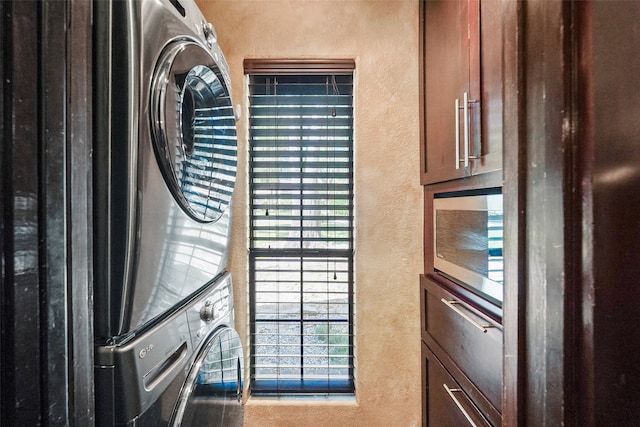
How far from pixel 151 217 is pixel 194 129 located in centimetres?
35

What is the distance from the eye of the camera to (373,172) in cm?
156

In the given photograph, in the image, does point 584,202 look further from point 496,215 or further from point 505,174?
point 496,215

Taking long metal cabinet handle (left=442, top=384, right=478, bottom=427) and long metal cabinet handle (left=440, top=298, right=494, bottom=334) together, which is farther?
long metal cabinet handle (left=442, top=384, right=478, bottom=427)

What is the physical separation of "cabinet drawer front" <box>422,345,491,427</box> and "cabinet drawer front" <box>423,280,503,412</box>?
0.29 feet

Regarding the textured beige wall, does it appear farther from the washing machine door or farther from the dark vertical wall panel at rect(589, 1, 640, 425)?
the dark vertical wall panel at rect(589, 1, 640, 425)

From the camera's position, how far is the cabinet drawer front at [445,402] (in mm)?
1015

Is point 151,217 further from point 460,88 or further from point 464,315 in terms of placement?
point 460,88

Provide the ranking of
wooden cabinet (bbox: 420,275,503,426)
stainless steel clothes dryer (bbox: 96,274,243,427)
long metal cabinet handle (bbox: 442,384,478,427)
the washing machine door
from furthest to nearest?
long metal cabinet handle (bbox: 442,384,478,427) → wooden cabinet (bbox: 420,275,503,426) → the washing machine door → stainless steel clothes dryer (bbox: 96,274,243,427)

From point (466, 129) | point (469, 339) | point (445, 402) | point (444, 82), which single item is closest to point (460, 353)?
point (469, 339)

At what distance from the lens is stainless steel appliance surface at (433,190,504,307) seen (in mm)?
930

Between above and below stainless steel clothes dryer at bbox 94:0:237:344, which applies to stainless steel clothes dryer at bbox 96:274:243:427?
below

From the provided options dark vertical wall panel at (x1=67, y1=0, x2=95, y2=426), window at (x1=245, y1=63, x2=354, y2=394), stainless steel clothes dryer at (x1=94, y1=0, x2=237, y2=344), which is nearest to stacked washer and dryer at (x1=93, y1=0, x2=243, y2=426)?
stainless steel clothes dryer at (x1=94, y1=0, x2=237, y2=344)

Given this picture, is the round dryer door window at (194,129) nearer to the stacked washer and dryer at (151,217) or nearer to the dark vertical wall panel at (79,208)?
the stacked washer and dryer at (151,217)

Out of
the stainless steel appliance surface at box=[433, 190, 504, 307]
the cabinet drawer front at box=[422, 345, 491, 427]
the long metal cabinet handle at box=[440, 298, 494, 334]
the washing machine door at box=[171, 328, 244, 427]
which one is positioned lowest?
the cabinet drawer front at box=[422, 345, 491, 427]
